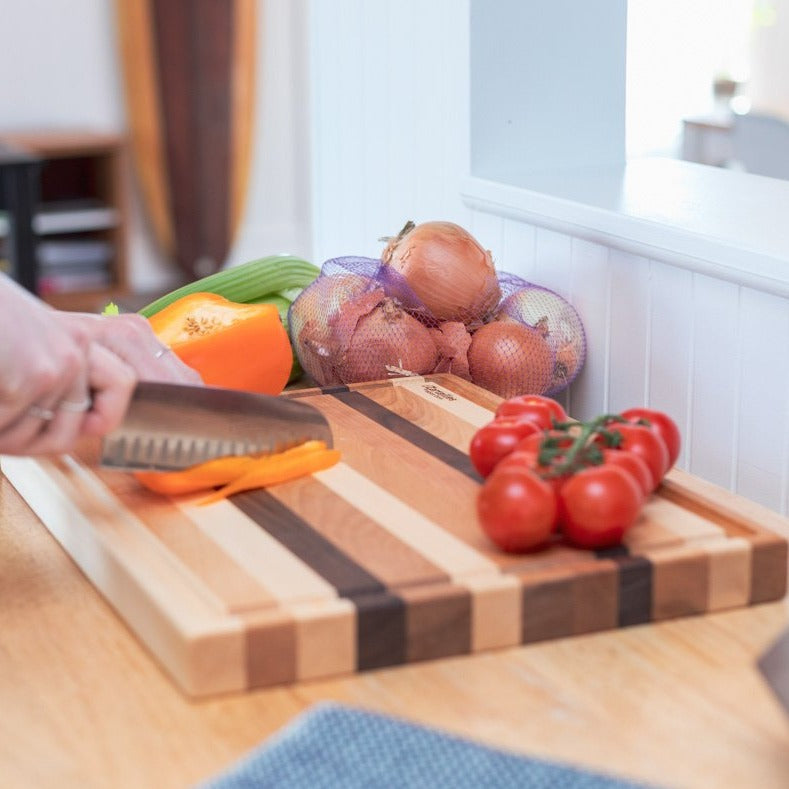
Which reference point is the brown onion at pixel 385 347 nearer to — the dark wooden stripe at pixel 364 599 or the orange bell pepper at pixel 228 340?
the orange bell pepper at pixel 228 340

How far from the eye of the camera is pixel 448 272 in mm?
1455

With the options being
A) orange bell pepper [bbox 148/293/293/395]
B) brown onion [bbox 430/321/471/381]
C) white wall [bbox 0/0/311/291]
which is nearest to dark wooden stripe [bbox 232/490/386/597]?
orange bell pepper [bbox 148/293/293/395]

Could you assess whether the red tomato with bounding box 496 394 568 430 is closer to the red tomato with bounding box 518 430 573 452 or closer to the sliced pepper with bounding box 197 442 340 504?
the red tomato with bounding box 518 430 573 452

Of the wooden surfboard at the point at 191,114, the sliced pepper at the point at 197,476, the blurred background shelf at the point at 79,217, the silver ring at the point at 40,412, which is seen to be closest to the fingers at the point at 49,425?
the silver ring at the point at 40,412

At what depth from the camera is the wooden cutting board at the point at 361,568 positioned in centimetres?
87

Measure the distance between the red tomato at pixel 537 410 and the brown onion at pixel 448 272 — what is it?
13.8 inches

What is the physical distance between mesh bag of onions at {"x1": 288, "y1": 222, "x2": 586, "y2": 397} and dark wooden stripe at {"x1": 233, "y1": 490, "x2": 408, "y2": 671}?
0.48m

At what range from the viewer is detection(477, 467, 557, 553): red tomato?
929mm

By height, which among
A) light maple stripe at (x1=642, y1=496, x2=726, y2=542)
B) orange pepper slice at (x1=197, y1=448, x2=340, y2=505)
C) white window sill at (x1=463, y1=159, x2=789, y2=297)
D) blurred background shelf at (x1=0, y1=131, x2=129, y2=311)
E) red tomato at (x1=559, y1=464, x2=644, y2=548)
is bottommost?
blurred background shelf at (x1=0, y1=131, x2=129, y2=311)

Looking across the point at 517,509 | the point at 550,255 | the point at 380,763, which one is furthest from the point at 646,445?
the point at 550,255

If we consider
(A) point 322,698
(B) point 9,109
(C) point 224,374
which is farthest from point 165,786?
(B) point 9,109

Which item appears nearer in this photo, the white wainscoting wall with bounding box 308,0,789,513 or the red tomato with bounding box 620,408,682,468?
the red tomato with bounding box 620,408,682,468

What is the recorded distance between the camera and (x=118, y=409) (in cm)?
96

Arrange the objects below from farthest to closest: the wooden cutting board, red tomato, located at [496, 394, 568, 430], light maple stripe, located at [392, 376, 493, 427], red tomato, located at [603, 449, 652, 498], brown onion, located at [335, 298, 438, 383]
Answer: brown onion, located at [335, 298, 438, 383] < light maple stripe, located at [392, 376, 493, 427] < red tomato, located at [496, 394, 568, 430] < red tomato, located at [603, 449, 652, 498] < the wooden cutting board
